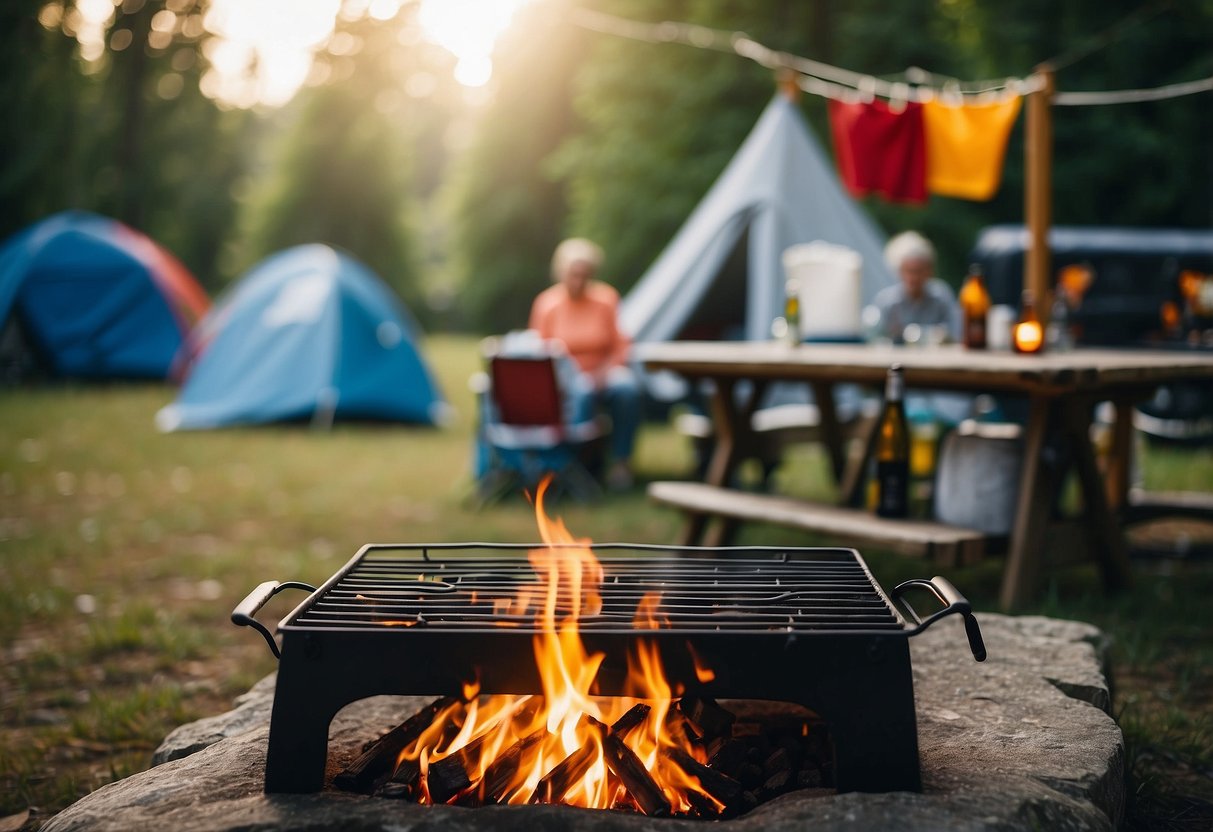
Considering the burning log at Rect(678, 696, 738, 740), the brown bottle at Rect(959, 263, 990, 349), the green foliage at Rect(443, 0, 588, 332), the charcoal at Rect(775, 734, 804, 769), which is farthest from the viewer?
the green foliage at Rect(443, 0, 588, 332)

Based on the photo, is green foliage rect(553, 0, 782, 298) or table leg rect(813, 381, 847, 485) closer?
table leg rect(813, 381, 847, 485)

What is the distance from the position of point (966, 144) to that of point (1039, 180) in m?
→ 0.88

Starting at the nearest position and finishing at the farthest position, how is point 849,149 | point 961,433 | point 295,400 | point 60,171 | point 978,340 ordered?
point 961,433 → point 978,340 → point 849,149 → point 295,400 → point 60,171

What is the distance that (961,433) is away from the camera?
13.8 ft

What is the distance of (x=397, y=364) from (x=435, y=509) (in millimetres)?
4451

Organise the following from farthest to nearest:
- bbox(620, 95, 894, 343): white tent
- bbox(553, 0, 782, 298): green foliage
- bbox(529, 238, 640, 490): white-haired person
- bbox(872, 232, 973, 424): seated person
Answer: bbox(553, 0, 782, 298): green foliage → bbox(620, 95, 894, 343): white tent → bbox(529, 238, 640, 490): white-haired person → bbox(872, 232, 973, 424): seated person

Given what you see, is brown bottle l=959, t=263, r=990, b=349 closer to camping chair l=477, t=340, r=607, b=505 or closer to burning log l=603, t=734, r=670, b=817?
camping chair l=477, t=340, r=607, b=505

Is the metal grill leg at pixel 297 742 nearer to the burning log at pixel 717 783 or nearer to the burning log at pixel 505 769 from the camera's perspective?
the burning log at pixel 505 769

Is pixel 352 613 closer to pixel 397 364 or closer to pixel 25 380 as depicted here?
pixel 397 364

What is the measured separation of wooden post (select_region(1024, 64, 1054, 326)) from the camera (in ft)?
17.7

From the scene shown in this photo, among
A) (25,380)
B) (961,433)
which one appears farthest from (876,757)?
(25,380)

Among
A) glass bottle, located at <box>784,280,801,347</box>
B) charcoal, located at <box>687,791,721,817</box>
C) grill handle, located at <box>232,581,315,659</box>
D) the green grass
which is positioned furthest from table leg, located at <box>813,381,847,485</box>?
grill handle, located at <box>232,581,315,659</box>

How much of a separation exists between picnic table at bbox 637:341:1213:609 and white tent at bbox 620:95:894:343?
3541 mm

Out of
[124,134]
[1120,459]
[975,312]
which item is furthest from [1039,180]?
[124,134]
